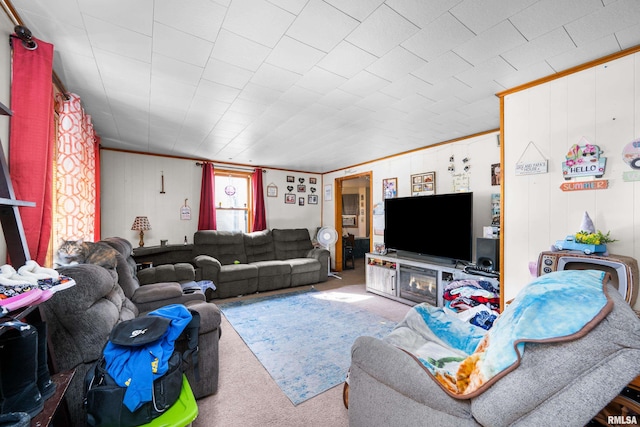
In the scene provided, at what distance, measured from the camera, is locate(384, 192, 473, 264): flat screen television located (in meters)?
3.33

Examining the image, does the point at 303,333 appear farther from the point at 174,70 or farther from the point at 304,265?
the point at 174,70

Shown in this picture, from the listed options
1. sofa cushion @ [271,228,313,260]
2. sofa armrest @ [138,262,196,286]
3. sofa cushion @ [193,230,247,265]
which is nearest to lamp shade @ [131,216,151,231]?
sofa cushion @ [193,230,247,265]

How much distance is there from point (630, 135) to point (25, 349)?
3468 millimetres

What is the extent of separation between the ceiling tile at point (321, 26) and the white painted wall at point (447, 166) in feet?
9.08

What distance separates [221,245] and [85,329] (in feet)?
10.9

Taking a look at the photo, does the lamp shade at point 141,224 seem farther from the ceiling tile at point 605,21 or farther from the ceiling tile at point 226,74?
the ceiling tile at point 605,21

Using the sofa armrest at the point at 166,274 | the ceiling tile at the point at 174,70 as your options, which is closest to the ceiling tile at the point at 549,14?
the ceiling tile at the point at 174,70

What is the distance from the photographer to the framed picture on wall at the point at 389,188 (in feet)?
15.3

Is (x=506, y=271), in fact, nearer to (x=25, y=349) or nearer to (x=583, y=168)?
(x=583, y=168)

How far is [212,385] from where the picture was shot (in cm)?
186

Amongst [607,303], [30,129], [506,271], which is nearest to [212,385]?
[30,129]

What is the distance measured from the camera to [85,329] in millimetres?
1480

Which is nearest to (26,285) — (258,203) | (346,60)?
(346,60)

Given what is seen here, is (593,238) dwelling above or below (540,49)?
below
